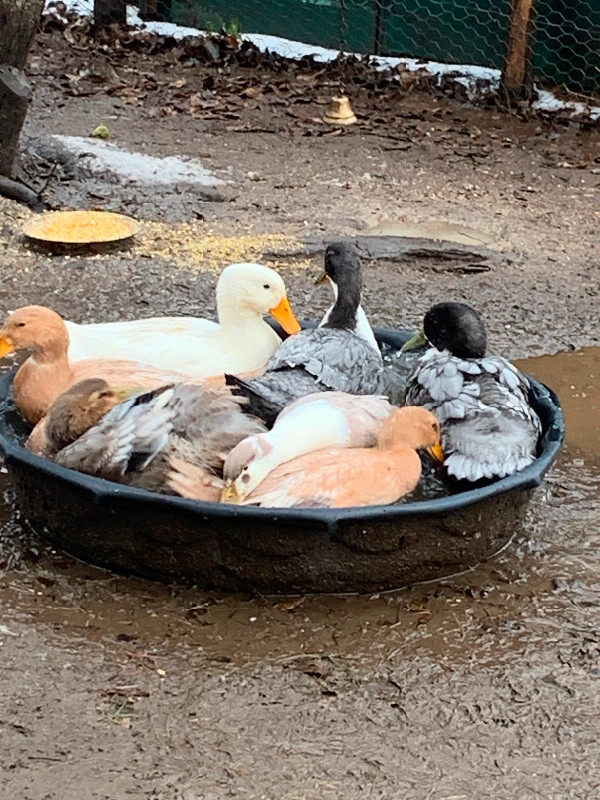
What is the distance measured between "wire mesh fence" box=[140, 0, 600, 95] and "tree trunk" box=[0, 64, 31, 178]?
148 inches

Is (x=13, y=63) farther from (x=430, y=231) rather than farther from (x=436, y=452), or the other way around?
(x=436, y=452)

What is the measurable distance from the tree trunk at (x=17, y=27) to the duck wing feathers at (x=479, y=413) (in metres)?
3.21

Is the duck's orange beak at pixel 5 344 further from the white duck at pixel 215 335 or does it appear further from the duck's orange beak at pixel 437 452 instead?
the duck's orange beak at pixel 437 452

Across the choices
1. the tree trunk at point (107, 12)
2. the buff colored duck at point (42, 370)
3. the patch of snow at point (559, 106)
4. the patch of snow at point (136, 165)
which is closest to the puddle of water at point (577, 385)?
the buff colored duck at point (42, 370)

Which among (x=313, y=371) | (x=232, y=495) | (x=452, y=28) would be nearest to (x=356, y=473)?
(x=232, y=495)

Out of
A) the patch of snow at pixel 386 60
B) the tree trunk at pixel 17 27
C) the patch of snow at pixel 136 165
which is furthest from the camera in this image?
the patch of snow at pixel 386 60

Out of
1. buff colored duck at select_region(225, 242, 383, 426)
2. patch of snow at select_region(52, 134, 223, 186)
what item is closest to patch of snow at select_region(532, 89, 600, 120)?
patch of snow at select_region(52, 134, 223, 186)

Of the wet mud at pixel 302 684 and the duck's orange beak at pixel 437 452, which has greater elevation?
the duck's orange beak at pixel 437 452

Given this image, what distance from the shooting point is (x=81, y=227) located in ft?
16.7

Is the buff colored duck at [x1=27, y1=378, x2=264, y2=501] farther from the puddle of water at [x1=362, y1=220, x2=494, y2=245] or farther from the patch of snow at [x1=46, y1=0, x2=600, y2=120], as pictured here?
the patch of snow at [x1=46, y1=0, x2=600, y2=120]

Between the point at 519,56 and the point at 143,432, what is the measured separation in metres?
6.02

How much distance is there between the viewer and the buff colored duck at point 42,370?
3.03 meters

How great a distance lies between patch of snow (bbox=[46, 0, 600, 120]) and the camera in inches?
307

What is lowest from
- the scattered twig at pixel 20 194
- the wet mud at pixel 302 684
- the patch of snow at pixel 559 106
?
the scattered twig at pixel 20 194
